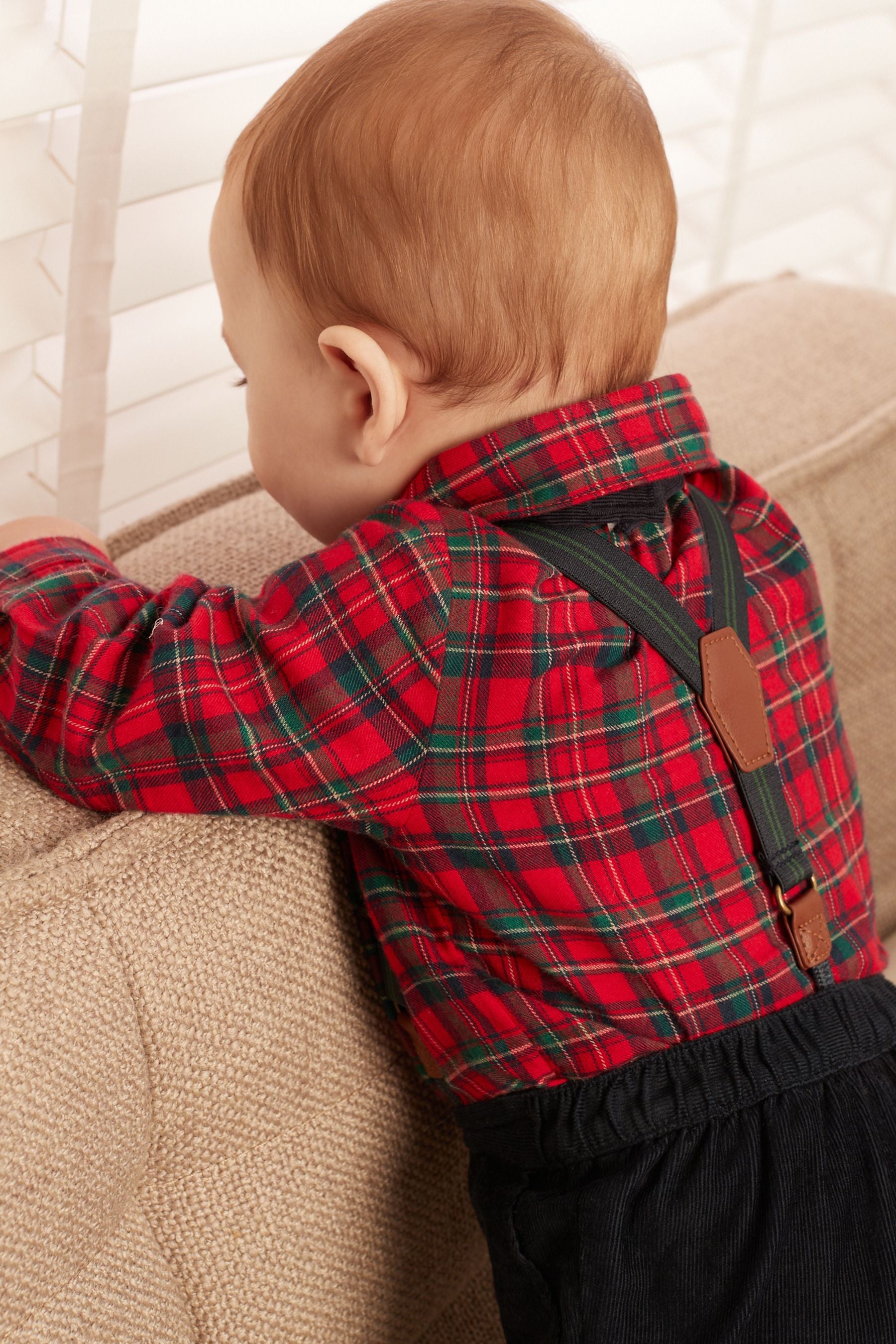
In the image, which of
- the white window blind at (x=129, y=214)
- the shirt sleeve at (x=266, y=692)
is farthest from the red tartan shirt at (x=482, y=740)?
the white window blind at (x=129, y=214)

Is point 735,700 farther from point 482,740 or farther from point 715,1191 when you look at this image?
point 715,1191

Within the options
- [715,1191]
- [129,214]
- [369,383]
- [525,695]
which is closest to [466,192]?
[369,383]

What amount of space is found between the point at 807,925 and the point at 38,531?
1.86 ft

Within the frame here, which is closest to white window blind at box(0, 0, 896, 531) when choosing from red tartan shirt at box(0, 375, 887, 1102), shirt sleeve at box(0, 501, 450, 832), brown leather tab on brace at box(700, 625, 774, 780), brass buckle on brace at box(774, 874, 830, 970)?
red tartan shirt at box(0, 375, 887, 1102)

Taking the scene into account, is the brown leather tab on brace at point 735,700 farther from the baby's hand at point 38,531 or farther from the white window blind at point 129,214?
the white window blind at point 129,214

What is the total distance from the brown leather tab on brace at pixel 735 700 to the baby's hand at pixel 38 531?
41cm

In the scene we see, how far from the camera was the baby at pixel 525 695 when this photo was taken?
24.6 inches

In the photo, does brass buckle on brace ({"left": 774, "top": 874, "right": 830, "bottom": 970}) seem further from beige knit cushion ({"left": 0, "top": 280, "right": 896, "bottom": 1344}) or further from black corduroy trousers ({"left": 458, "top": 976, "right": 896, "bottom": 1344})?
beige knit cushion ({"left": 0, "top": 280, "right": 896, "bottom": 1344})

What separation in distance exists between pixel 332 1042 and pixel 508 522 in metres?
0.34

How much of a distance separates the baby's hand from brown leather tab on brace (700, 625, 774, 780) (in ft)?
1.36

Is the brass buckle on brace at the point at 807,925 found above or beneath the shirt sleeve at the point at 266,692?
beneath

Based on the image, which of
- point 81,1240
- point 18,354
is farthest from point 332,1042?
point 18,354

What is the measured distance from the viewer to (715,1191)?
2.28 feet

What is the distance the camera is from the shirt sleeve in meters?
0.62
